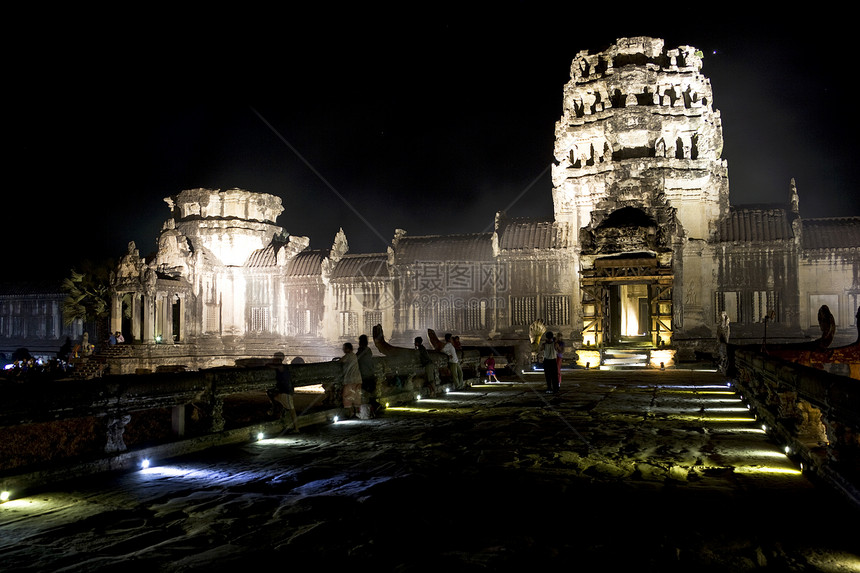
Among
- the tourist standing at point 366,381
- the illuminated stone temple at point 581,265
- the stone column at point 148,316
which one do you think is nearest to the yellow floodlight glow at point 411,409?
the tourist standing at point 366,381

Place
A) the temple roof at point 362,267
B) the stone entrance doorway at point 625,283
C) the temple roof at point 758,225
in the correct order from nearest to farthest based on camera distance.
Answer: the stone entrance doorway at point 625,283 < the temple roof at point 758,225 < the temple roof at point 362,267

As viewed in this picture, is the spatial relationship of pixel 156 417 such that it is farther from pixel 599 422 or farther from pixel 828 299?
pixel 828 299

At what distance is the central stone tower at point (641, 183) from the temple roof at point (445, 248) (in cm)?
381

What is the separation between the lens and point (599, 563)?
4355mm

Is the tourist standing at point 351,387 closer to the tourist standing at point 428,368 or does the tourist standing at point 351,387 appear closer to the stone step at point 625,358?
the tourist standing at point 428,368

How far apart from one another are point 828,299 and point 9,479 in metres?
28.6

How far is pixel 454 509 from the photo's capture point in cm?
566

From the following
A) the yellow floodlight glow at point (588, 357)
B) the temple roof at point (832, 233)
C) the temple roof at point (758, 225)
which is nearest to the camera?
the yellow floodlight glow at point (588, 357)

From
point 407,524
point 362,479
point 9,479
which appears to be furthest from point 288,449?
point 407,524

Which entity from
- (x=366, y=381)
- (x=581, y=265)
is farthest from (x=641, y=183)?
(x=366, y=381)

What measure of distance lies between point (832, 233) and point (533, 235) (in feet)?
39.7

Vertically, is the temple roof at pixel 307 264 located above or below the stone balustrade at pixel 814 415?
above

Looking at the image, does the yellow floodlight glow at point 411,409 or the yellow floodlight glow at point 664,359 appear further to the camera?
the yellow floodlight glow at point 664,359

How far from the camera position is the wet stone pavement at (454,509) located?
451 centimetres
